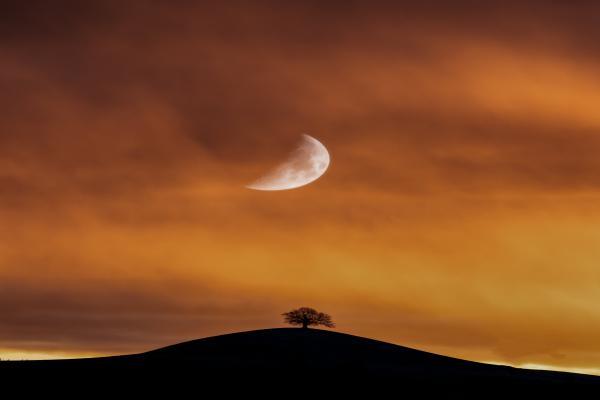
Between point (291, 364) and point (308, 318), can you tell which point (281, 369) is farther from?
point (308, 318)

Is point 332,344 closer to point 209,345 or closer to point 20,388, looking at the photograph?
point 209,345

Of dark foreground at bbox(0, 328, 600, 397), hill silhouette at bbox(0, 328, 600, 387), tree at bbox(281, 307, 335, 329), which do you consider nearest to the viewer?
dark foreground at bbox(0, 328, 600, 397)

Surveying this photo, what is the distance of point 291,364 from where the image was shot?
9194cm

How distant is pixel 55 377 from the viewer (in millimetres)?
82125

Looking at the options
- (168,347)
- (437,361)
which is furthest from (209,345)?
(437,361)

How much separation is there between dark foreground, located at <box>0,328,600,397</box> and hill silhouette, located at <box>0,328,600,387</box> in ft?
0.32

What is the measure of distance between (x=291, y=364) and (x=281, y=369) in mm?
5493

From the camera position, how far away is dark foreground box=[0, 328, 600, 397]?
3155 inches

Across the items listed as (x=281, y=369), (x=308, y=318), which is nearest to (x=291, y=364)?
(x=281, y=369)

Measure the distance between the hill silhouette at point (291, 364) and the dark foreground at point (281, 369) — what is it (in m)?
0.10

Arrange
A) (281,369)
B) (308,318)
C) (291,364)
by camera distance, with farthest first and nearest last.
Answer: (308,318), (291,364), (281,369)

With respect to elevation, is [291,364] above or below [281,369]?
above

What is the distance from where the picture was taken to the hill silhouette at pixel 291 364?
83.9 metres

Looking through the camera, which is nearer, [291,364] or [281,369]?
[281,369]
